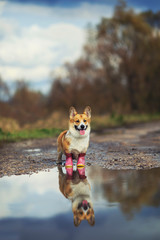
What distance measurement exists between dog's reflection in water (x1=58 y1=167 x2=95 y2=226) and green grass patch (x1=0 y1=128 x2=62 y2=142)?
8779mm

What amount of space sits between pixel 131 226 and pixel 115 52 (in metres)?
29.5

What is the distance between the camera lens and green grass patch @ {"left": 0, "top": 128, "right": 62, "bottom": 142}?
16750 mm

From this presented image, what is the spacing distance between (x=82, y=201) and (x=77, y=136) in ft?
9.41

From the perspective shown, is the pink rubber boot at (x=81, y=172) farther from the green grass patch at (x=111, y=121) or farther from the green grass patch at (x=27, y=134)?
the green grass patch at (x=111, y=121)

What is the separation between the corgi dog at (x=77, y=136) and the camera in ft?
26.3

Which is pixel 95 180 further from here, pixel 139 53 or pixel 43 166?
pixel 139 53

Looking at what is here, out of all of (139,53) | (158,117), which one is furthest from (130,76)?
(158,117)

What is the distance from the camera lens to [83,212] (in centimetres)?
484

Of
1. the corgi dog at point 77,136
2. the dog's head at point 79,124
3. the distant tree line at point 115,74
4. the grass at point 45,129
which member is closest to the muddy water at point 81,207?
the corgi dog at point 77,136

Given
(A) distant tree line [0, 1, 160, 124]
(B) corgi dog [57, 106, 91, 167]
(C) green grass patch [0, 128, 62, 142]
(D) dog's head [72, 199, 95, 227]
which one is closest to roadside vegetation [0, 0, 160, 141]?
(A) distant tree line [0, 1, 160, 124]

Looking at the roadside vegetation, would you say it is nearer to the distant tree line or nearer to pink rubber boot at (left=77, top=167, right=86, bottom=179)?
the distant tree line

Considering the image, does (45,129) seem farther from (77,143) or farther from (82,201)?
(82,201)

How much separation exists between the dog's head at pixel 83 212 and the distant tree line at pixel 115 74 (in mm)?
22528

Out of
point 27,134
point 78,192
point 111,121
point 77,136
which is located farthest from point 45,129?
point 78,192
